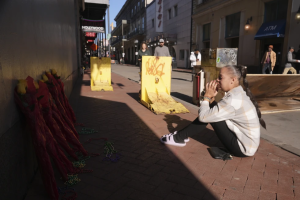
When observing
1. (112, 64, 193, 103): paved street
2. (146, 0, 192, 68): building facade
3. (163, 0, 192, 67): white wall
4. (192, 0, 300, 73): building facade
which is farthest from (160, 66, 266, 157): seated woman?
(163, 0, 192, 67): white wall

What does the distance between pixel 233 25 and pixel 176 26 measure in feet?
37.0

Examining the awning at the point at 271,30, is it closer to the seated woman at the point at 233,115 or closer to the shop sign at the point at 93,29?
the shop sign at the point at 93,29

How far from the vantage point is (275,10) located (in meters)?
15.7

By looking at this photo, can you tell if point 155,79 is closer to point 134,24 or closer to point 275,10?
point 275,10

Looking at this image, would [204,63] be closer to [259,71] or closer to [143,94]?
[143,94]

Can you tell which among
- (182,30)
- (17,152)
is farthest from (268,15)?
(17,152)

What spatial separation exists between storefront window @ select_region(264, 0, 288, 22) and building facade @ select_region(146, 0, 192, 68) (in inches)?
443

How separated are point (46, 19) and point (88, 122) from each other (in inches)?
83.5

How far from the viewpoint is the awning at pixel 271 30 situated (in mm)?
14580

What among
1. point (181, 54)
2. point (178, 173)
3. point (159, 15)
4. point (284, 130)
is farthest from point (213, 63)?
point (159, 15)

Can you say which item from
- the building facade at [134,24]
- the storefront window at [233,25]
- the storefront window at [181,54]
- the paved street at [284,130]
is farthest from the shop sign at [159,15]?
the paved street at [284,130]

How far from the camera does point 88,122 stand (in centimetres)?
484

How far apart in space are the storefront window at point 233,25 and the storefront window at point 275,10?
112 inches

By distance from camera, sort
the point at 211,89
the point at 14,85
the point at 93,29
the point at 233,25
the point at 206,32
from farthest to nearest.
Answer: the point at 206,32 → the point at 233,25 → the point at 93,29 → the point at 211,89 → the point at 14,85
